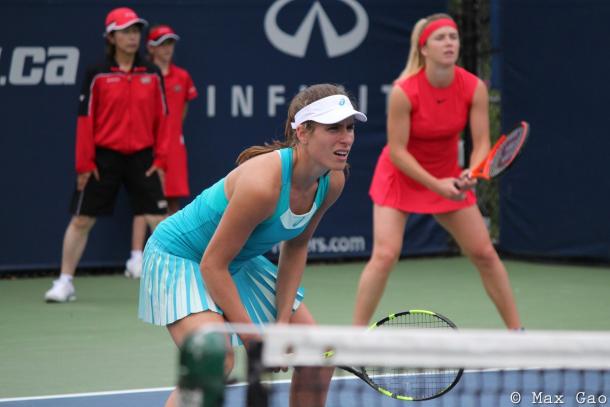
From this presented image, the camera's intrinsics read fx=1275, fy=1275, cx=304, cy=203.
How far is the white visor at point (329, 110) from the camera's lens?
3.64m

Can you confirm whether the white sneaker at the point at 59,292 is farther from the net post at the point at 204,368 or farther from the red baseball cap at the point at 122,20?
the net post at the point at 204,368

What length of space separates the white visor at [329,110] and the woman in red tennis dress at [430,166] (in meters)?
1.88

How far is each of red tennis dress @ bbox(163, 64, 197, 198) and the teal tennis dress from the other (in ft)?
15.3

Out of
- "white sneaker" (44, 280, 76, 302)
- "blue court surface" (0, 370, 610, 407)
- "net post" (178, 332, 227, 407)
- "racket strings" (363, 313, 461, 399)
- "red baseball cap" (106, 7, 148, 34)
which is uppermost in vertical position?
"red baseball cap" (106, 7, 148, 34)

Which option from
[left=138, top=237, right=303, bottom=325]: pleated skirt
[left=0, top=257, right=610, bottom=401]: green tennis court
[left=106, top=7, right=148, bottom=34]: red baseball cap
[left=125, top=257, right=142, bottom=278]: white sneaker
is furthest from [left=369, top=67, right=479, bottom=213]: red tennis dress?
[left=125, top=257, right=142, bottom=278]: white sneaker

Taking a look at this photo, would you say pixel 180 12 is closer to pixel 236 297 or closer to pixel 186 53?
pixel 186 53

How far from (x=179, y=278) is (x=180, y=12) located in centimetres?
527

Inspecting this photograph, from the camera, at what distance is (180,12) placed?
8.77 m

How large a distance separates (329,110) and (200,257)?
0.61 metres

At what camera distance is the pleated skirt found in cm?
371

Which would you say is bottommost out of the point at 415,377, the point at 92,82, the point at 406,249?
the point at 406,249

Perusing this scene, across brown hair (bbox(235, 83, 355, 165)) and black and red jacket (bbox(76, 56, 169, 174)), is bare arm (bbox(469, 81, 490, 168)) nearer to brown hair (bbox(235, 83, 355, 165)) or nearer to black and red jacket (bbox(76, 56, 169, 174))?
brown hair (bbox(235, 83, 355, 165))

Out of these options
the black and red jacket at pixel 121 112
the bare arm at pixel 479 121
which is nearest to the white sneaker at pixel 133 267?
the black and red jacket at pixel 121 112

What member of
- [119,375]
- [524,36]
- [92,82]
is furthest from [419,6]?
[119,375]
